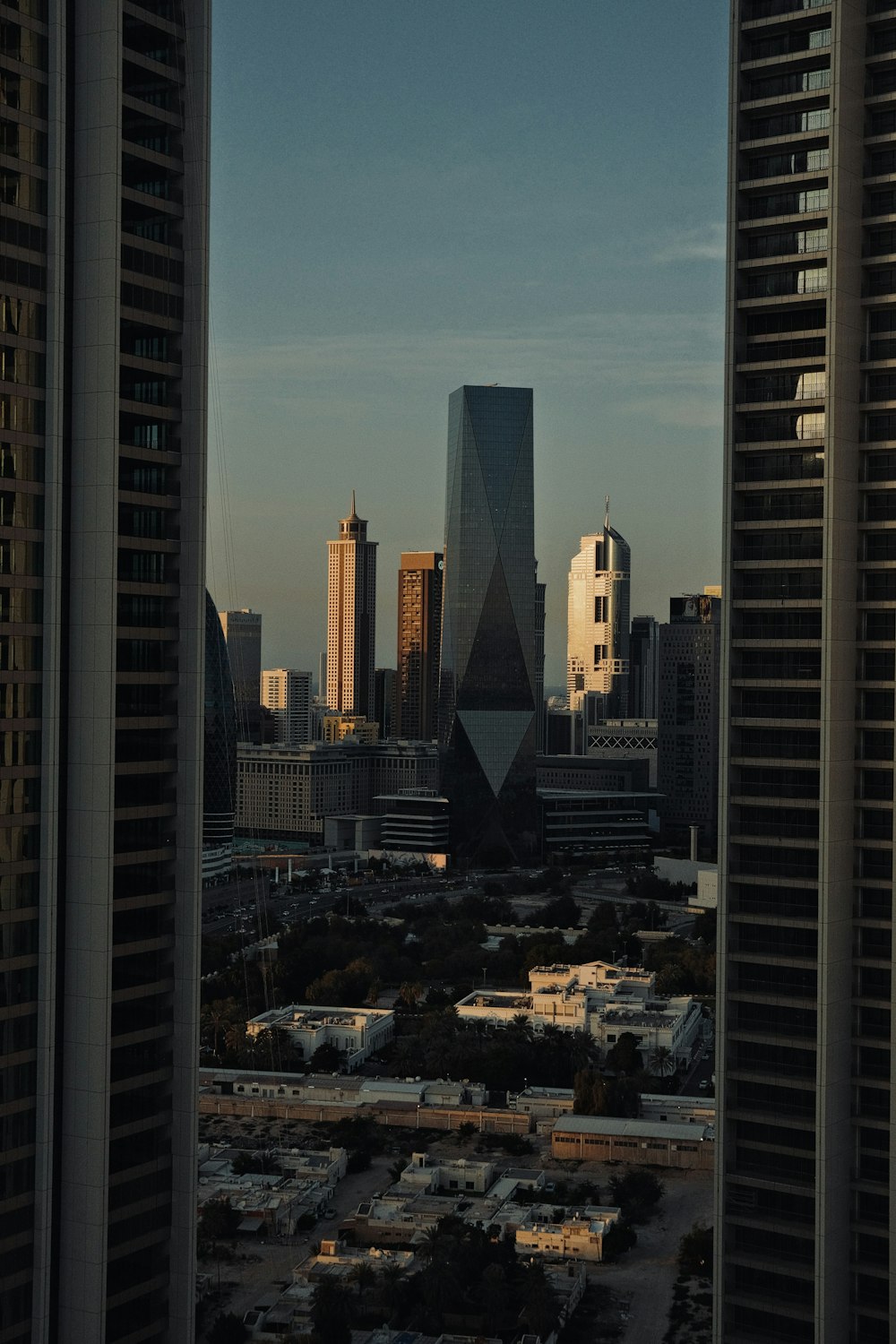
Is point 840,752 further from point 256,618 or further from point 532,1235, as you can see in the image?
point 256,618

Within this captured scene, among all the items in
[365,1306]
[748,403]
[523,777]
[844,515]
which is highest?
[748,403]

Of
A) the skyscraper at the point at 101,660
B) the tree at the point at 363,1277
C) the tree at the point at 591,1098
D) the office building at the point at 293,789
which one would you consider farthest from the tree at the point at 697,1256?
the office building at the point at 293,789

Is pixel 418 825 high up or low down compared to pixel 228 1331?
up

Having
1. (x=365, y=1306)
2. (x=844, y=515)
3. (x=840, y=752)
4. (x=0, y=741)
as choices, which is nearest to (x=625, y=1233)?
(x=365, y=1306)

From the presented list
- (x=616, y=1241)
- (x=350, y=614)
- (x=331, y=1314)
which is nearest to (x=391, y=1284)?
(x=331, y=1314)

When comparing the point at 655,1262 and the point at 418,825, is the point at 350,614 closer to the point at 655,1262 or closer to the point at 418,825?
the point at 418,825

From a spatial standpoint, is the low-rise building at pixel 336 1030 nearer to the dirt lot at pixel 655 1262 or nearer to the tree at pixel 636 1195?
the dirt lot at pixel 655 1262

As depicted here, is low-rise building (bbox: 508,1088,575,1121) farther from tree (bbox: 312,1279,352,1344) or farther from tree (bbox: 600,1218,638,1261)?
tree (bbox: 312,1279,352,1344)
